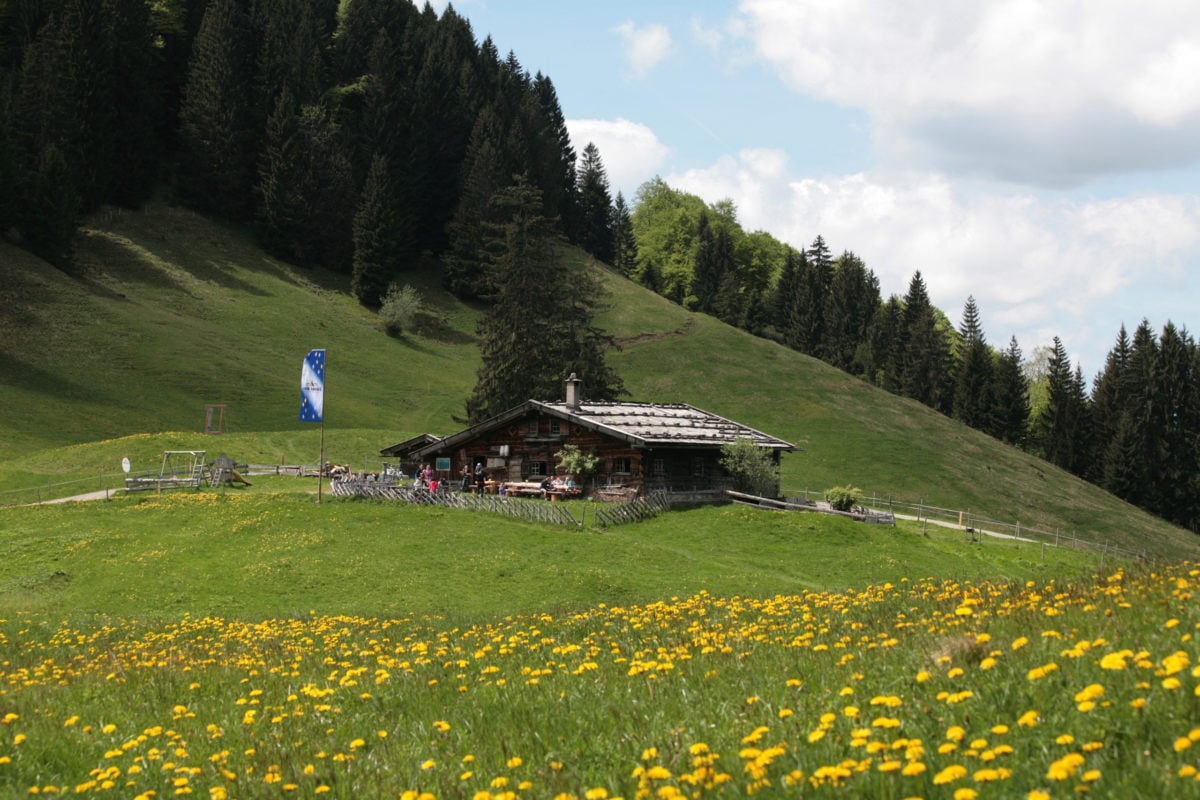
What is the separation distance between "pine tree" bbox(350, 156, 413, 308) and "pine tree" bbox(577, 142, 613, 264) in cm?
4599

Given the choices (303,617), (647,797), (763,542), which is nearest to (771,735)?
(647,797)

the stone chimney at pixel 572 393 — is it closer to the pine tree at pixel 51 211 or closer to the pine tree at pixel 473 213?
the pine tree at pixel 51 211

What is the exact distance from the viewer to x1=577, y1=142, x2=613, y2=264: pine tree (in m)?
157

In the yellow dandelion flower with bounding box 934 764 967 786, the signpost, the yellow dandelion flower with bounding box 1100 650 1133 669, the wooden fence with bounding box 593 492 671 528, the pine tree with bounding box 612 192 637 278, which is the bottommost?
the wooden fence with bounding box 593 492 671 528

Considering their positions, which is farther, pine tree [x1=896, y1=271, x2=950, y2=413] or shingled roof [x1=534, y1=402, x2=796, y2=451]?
pine tree [x1=896, y1=271, x2=950, y2=413]

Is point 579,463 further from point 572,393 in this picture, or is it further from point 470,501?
point 470,501

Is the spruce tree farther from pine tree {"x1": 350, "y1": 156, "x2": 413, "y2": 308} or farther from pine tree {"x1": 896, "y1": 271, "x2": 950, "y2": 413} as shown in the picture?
pine tree {"x1": 350, "y1": 156, "x2": 413, "y2": 308}

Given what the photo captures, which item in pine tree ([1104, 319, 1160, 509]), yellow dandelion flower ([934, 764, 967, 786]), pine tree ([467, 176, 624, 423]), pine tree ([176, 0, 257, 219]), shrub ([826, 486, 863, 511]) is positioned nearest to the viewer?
yellow dandelion flower ([934, 764, 967, 786])

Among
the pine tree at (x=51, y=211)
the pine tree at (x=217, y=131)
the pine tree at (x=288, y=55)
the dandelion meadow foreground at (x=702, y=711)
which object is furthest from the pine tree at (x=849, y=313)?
the dandelion meadow foreground at (x=702, y=711)

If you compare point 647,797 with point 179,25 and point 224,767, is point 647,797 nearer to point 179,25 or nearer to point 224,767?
point 224,767

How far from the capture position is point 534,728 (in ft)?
22.8

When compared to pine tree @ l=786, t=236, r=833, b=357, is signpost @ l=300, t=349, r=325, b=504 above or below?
below

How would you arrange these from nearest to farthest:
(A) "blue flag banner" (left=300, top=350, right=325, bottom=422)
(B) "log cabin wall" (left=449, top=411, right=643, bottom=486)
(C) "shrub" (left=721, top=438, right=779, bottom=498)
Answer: (A) "blue flag banner" (left=300, top=350, right=325, bottom=422) < (B) "log cabin wall" (left=449, top=411, right=643, bottom=486) < (C) "shrub" (left=721, top=438, right=779, bottom=498)

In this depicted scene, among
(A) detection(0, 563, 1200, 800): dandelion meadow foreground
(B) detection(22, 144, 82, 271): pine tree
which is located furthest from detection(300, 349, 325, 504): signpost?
(B) detection(22, 144, 82, 271): pine tree
